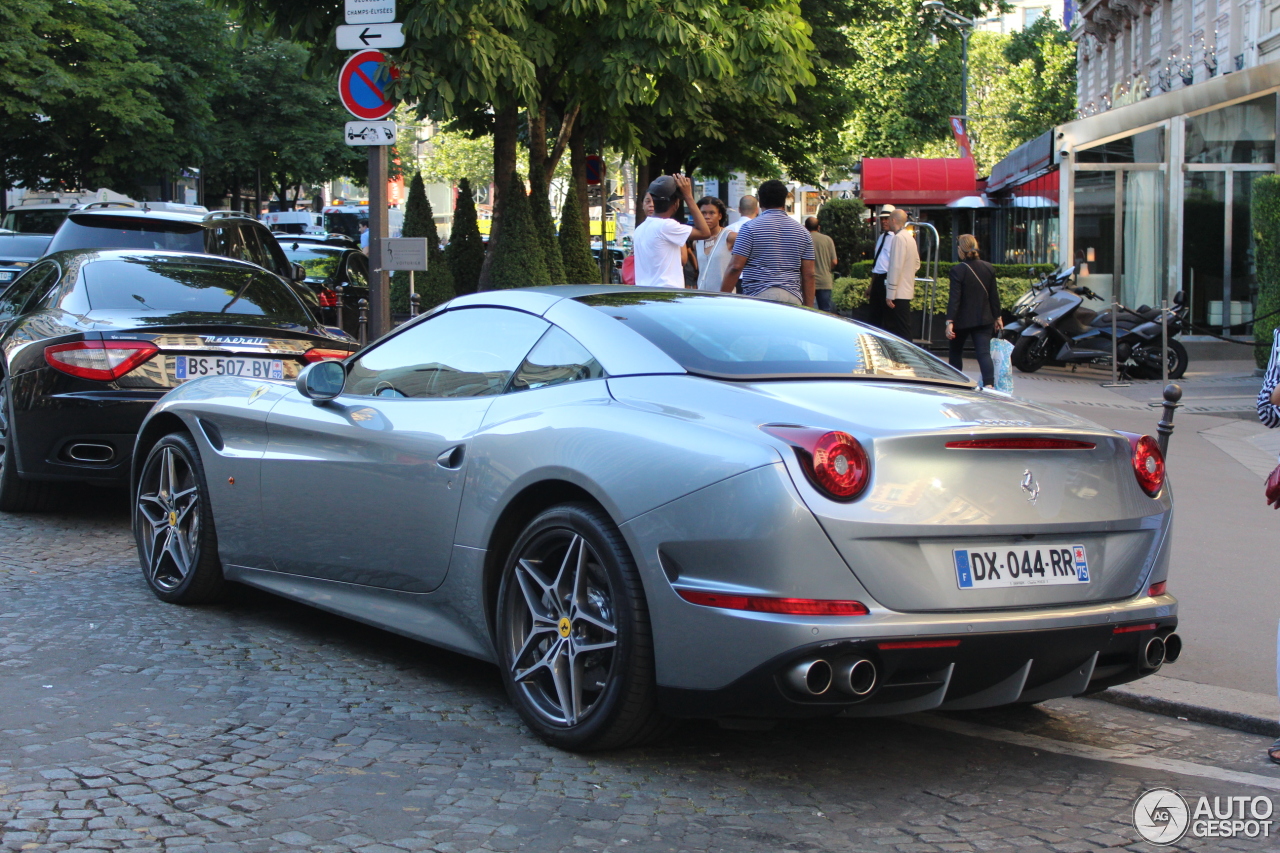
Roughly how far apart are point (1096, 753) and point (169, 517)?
12.9ft

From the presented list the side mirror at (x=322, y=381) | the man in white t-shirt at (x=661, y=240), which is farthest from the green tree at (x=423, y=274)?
the side mirror at (x=322, y=381)

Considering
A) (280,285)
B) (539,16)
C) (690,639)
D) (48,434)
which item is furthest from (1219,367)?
(690,639)

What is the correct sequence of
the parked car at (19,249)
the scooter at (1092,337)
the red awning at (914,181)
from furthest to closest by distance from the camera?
the red awning at (914,181) < the parked car at (19,249) < the scooter at (1092,337)

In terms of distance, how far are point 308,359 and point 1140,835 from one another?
543 cm

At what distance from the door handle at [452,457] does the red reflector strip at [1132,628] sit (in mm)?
2035

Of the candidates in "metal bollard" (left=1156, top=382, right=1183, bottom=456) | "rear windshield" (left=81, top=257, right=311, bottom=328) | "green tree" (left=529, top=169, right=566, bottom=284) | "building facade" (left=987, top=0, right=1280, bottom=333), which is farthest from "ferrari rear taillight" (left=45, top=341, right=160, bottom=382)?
"building facade" (left=987, top=0, right=1280, bottom=333)

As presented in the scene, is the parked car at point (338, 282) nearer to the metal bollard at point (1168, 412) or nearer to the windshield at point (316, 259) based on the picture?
the windshield at point (316, 259)

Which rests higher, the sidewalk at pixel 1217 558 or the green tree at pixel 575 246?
the green tree at pixel 575 246

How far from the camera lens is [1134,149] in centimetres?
2180

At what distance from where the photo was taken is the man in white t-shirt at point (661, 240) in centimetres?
1008

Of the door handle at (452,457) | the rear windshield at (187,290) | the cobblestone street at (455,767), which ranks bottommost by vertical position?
the cobblestone street at (455,767)

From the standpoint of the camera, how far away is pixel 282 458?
5.50m

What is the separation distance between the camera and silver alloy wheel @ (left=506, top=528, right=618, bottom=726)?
4113 millimetres

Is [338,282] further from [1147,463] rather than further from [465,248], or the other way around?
[1147,463]
